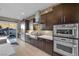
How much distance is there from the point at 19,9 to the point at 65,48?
1.21m

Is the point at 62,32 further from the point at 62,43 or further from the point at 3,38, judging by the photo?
the point at 3,38

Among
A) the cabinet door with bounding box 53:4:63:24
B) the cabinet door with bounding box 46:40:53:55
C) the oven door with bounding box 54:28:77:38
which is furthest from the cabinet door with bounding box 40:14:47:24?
the cabinet door with bounding box 46:40:53:55

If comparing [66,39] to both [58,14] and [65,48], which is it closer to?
[65,48]

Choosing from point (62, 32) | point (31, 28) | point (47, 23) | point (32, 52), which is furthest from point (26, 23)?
point (62, 32)

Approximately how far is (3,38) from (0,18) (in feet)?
1.38

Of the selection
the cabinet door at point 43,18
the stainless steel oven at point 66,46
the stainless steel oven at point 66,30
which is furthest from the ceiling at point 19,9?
the stainless steel oven at point 66,46

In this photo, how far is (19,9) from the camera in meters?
2.22

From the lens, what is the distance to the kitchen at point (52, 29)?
212 centimetres

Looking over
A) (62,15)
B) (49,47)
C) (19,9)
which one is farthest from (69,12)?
(19,9)

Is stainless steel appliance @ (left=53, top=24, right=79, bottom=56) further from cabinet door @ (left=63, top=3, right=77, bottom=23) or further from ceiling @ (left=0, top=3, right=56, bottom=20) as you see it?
ceiling @ (left=0, top=3, right=56, bottom=20)

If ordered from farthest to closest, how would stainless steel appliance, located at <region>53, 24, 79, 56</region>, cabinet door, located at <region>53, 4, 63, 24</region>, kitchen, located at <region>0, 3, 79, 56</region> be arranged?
cabinet door, located at <region>53, 4, 63, 24</region>, kitchen, located at <region>0, 3, 79, 56</region>, stainless steel appliance, located at <region>53, 24, 79, 56</region>

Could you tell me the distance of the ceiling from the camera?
2133 mm

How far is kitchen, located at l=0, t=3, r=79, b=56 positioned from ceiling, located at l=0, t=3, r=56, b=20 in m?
0.08

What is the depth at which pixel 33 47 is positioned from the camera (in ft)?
7.76
